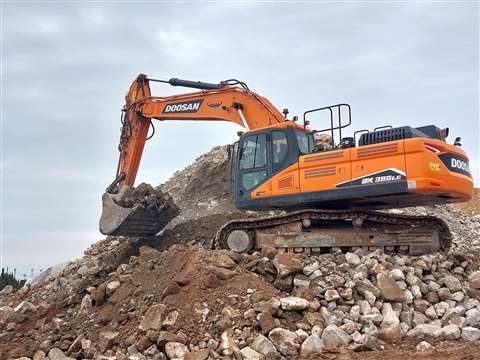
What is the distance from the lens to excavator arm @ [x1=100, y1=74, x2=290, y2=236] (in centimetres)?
1266

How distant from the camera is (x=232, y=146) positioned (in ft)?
40.2

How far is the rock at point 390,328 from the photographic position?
25.8 ft

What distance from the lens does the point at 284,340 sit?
7.47 m

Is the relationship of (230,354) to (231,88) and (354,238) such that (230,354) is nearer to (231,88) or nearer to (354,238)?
(354,238)

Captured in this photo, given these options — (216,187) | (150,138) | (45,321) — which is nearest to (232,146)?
(150,138)

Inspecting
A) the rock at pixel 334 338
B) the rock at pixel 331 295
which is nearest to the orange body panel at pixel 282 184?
the rock at pixel 331 295

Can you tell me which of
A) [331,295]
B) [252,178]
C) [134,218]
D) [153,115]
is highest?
[153,115]

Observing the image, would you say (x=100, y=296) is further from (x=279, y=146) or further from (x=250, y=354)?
(x=279, y=146)

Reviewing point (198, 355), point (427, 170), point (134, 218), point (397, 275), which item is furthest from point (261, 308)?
point (134, 218)

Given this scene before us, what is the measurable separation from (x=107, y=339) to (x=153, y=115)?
7.00m

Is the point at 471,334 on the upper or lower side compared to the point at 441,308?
lower

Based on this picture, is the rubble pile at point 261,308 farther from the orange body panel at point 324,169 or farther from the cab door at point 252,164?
the cab door at point 252,164

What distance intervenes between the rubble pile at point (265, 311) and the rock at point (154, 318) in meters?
0.02

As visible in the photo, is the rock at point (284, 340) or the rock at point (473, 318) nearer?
the rock at point (284, 340)
